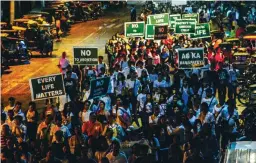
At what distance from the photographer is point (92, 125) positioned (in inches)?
503

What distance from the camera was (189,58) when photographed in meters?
16.9

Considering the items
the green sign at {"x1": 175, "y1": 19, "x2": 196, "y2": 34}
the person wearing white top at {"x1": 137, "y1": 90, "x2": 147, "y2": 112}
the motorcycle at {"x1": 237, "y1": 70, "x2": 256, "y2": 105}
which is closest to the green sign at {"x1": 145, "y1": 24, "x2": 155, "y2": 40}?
the green sign at {"x1": 175, "y1": 19, "x2": 196, "y2": 34}

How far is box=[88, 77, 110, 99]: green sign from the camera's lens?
14242mm

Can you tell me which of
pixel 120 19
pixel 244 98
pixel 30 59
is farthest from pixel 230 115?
pixel 120 19

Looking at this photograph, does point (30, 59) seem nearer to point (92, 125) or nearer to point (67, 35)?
point (67, 35)

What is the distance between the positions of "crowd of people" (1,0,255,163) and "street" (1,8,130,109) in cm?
533

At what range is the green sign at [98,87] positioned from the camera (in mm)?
14242

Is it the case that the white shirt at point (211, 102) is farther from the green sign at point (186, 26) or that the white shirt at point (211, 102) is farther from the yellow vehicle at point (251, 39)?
the yellow vehicle at point (251, 39)

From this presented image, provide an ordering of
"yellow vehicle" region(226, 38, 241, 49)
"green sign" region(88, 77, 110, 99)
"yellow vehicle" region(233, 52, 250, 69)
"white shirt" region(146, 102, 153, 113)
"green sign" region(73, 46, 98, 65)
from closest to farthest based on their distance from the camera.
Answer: "green sign" region(88, 77, 110, 99) < "white shirt" region(146, 102, 153, 113) < "green sign" region(73, 46, 98, 65) < "yellow vehicle" region(233, 52, 250, 69) < "yellow vehicle" region(226, 38, 241, 49)

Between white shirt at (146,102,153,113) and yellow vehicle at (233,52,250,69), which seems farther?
yellow vehicle at (233,52,250,69)

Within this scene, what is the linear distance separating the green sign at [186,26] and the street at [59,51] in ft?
18.7

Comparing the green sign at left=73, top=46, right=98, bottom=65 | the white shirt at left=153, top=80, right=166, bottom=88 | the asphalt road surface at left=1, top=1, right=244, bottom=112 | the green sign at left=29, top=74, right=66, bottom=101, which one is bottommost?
the asphalt road surface at left=1, top=1, right=244, bottom=112

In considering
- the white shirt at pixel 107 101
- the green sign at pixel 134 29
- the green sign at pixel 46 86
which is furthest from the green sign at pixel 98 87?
the green sign at pixel 134 29

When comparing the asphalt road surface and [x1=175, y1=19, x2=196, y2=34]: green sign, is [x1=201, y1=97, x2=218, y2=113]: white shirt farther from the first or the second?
[x1=175, y1=19, x2=196, y2=34]: green sign
